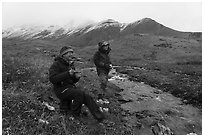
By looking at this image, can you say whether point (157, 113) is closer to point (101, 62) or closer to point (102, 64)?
point (102, 64)

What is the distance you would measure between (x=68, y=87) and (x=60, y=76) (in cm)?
64

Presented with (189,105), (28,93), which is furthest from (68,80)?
(189,105)

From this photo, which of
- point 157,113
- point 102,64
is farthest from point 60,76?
point 157,113

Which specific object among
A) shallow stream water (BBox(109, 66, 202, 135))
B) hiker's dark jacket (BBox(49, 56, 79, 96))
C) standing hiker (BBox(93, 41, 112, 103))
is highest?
hiker's dark jacket (BBox(49, 56, 79, 96))

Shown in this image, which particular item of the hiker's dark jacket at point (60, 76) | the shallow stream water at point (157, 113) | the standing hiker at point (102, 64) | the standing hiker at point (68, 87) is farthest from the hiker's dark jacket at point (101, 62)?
the hiker's dark jacket at point (60, 76)

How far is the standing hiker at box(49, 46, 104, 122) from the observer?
12352 mm

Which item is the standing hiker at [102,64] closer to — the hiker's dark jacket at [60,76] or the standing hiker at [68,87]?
the standing hiker at [68,87]

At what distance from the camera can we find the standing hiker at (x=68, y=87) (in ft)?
40.5

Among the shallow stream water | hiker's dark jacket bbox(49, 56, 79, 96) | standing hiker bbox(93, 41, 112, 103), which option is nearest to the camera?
hiker's dark jacket bbox(49, 56, 79, 96)

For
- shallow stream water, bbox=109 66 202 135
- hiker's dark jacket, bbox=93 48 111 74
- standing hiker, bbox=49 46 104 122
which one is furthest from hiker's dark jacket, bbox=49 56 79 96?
hiker's dark jacket, bbox=93 48 111 74

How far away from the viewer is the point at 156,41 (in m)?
75.4

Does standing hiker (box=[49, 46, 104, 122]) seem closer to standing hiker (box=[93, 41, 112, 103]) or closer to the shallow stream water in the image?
the shallow stream water

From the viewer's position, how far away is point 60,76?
12.3 m

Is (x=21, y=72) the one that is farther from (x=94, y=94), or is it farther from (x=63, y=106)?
(x=63, y=106)
